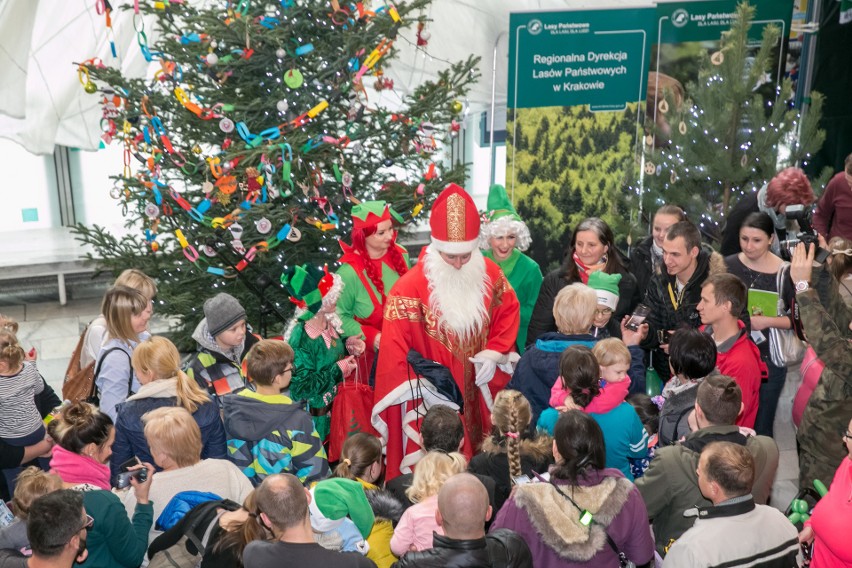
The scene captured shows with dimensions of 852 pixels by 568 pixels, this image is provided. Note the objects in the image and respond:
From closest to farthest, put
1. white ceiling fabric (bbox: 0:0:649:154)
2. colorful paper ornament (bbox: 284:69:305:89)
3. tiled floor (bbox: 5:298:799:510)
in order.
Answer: tiled floor (bbox: 5:298:799:510) → colorful paper ornament (bbox: 284:69:305:89) → white ceiling fabric (bbox: 0:0:649:154)

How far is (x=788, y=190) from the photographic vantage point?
6137mm

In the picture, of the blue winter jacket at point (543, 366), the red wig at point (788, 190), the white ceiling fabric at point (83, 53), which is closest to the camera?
the blue winter jacket at point (543, 366)

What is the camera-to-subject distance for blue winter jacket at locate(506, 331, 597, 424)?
14.0 feet

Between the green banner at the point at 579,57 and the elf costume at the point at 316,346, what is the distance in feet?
12.7

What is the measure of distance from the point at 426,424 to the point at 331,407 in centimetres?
175

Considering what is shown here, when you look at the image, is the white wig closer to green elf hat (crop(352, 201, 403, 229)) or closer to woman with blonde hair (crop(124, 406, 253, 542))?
green elf hat (crop(352, 201, 403, 229))

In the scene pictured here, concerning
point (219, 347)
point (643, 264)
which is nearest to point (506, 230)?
point (643, 264)

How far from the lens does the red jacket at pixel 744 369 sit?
4.33 m

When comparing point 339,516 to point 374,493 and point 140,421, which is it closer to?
point 374,493

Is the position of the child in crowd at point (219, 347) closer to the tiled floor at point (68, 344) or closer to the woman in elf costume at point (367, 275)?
the woman in elf costume at point (367, 275)

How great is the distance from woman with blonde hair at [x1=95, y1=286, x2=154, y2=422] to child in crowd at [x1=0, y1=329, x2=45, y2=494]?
1.09ft

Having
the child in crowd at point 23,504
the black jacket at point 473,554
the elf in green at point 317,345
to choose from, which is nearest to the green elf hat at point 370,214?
the elf in green at point 317,345

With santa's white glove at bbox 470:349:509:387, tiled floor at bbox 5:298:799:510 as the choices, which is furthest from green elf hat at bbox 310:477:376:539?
tiled floor at bbox 5:298:799:510

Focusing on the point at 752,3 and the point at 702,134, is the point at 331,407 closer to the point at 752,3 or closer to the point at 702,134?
the point at 702,134
